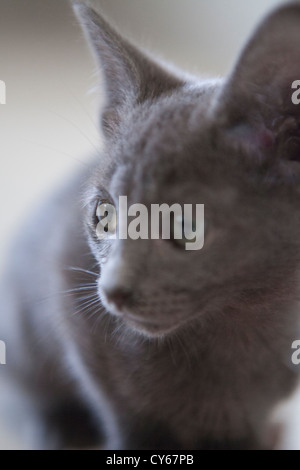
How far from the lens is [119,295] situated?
0.68 metres

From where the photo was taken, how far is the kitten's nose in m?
0.67

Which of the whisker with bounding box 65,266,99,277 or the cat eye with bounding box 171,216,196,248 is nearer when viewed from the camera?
the cat eye with bounding box 171,216,196,248

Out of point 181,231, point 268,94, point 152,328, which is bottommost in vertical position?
point 152,328

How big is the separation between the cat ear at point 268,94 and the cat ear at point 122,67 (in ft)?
0.53

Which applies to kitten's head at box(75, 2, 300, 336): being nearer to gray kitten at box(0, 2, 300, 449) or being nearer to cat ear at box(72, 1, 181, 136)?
gray kitten at box(0, 2, 300, 449)

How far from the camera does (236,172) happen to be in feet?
2.24

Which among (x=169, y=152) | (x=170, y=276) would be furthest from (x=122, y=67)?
(x=170, y=276)

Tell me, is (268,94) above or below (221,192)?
above

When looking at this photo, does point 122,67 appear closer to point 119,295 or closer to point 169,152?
point 169,152

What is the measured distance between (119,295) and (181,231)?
3.9 inches

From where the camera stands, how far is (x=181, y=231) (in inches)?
26.5

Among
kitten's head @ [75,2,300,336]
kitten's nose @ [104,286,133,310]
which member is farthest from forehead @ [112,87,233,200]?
kitten's nose @ [104,286,133,310]

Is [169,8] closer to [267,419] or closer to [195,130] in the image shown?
[195,130]

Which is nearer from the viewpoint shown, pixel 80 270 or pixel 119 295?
pixel 119 295
